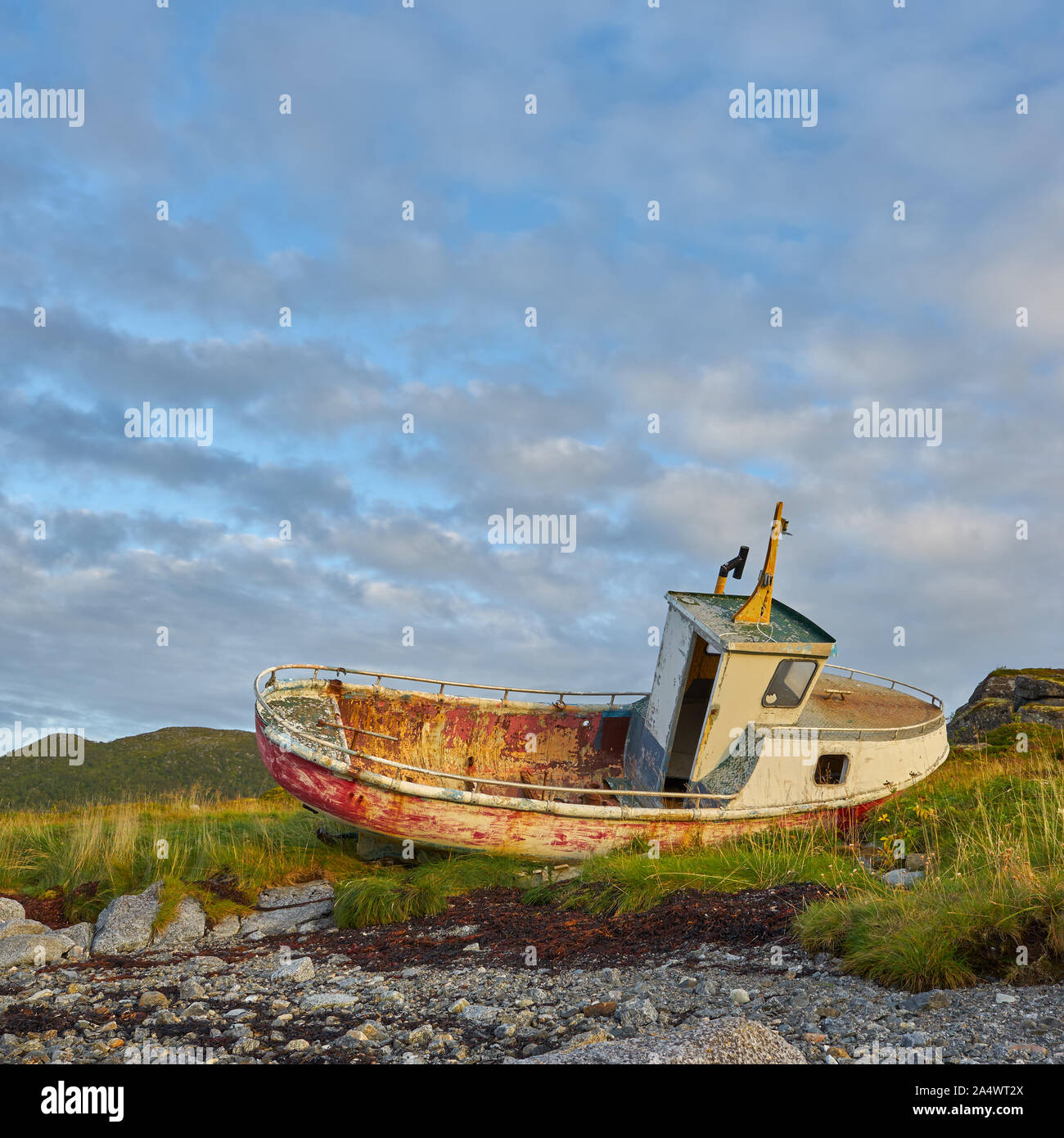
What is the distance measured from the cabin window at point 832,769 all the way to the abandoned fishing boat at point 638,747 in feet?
0.10

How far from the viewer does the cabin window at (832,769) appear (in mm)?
13547

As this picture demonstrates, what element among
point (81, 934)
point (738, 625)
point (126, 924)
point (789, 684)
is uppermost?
point (738, 625)

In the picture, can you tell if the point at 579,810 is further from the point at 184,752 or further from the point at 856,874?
the point at 184,752

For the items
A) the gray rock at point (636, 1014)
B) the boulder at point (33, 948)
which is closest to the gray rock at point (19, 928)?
the boulder at point (33, 948)

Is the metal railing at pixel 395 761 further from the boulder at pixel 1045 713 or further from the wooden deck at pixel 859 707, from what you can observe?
the boulder at pixel 1045 713

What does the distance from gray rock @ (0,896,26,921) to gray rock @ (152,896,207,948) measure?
222 cm

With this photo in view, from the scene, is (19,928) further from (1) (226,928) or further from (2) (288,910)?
(2) (288,910)

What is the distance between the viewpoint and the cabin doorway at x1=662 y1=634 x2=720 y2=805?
14.4 m

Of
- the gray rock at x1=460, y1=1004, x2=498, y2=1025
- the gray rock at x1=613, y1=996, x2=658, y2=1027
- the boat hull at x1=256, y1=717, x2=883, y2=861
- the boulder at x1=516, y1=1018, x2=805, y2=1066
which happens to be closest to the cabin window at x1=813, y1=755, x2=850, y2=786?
the boat hull at x1=256, y1=717, x2=883, y2=861

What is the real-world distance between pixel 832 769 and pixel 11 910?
12.0 metres

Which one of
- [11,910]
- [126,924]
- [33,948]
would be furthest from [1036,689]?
[11,910]

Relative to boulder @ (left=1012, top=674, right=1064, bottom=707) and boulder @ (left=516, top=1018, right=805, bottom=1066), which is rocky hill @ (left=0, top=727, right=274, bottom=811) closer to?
boulder @ (left=1012, top=674, right=1064, bottom=707)

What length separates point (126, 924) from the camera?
33.9ft
